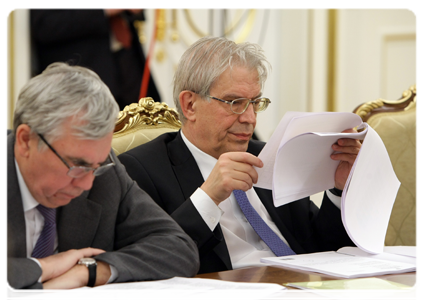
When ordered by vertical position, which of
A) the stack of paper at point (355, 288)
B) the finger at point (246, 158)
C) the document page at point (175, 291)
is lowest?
the stack of paper at point (355, 288)

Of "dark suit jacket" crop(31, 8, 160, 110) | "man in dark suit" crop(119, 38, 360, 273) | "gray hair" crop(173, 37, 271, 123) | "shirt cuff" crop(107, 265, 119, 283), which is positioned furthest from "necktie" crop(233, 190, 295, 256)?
"dark suit jacket" crop(31, 8, 160, 110)

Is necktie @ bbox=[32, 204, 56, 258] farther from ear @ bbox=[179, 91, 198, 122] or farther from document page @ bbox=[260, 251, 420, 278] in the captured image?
ear @ bbox=[179, 91, 198, 122]

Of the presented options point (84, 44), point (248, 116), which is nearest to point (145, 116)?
point (248, 116)

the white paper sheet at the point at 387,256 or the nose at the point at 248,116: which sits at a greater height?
the nose at the point at 248,116

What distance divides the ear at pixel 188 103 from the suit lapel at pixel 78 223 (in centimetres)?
64

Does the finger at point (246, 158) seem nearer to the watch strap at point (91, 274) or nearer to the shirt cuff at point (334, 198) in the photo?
the shirt cuff at point (334, 198)

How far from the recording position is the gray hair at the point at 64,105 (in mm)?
981

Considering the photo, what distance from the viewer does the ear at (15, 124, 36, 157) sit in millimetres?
1012

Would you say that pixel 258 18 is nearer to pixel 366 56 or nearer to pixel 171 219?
pixel 366 56

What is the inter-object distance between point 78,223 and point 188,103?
2.34 feet

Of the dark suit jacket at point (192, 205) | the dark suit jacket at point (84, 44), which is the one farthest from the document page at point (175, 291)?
the dark suit jacket at point (84, 44)

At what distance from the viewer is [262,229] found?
1.60 meters

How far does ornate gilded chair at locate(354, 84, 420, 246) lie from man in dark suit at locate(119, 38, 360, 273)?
1.79 ft

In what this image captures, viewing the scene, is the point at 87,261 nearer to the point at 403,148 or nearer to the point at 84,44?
the point at 403,148
